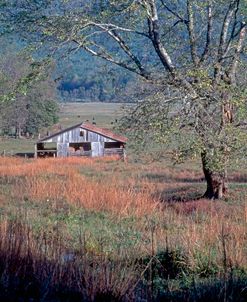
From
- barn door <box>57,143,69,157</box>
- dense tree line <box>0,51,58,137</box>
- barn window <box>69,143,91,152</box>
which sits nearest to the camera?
barn door <box>57,143,69,157</box>

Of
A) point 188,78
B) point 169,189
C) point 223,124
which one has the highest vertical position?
point 188,78

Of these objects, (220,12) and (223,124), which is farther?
(220,12)

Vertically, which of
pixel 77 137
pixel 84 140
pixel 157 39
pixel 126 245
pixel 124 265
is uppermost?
pixel 157 39

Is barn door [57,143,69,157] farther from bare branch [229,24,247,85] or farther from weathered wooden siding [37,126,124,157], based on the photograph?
bare branch [229,24,247,85]

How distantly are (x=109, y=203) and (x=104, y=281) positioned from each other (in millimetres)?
10159

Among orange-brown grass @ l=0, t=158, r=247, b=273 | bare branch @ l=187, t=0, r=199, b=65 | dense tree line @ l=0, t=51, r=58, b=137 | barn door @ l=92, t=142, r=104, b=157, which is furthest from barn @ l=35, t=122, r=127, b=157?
bare branch @ l=187, t=0, r=199, b=65

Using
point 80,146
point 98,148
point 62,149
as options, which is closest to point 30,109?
point 80,146

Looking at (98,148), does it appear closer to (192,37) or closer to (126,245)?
(192,37)

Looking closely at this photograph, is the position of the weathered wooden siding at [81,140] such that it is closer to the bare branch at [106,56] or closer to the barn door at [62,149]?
the barn door at [62,149]

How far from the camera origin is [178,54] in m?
20.2

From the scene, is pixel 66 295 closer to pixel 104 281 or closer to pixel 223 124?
pixel 104 281

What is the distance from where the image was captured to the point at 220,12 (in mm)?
19766

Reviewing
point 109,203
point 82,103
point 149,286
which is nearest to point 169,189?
point 109,203

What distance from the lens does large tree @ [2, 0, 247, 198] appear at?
17.2 metres
